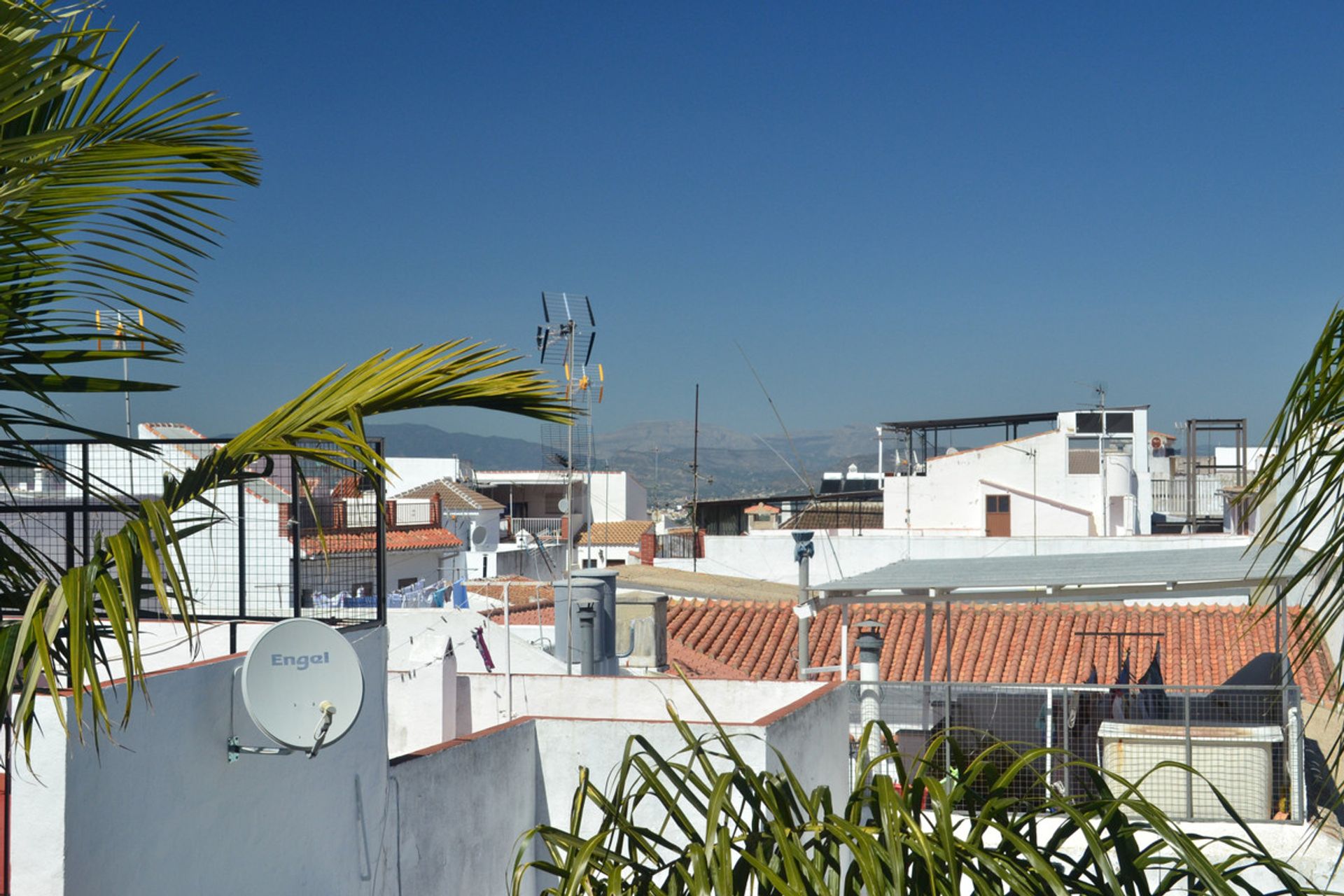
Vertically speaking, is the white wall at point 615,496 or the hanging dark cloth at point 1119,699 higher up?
the white wall at point 615,496

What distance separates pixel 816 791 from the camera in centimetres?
472

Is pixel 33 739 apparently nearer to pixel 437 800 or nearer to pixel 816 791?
pixel 816 791

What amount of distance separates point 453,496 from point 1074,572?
4065cm

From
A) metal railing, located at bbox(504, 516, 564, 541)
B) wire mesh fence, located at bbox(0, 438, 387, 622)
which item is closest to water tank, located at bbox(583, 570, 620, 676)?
wire mesh fence, located at bbox(0, 438, 387, 622)

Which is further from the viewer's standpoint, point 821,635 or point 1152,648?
point 821,635

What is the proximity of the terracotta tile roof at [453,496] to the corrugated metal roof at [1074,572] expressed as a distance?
35.6m

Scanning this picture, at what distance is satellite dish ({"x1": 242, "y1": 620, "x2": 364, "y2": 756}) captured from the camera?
22.1ft

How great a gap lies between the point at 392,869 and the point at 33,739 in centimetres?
379

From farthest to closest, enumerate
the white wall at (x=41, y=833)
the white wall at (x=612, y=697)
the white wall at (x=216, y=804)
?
the white wall at (x=612, y=697) < the white wall at (x=216, y=804) < the white wall at (x=41, y=833)

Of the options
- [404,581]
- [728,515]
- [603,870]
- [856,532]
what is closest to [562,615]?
[603,870]

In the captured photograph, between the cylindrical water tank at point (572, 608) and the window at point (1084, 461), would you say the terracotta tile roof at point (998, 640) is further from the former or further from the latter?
the window at point (1084, 461)

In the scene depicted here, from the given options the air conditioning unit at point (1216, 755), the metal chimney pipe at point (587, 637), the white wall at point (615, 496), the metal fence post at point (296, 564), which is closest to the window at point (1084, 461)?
the white wall at point (615, 496)

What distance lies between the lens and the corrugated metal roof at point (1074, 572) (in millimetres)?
12695

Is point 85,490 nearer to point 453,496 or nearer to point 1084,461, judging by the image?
point 1084,461
